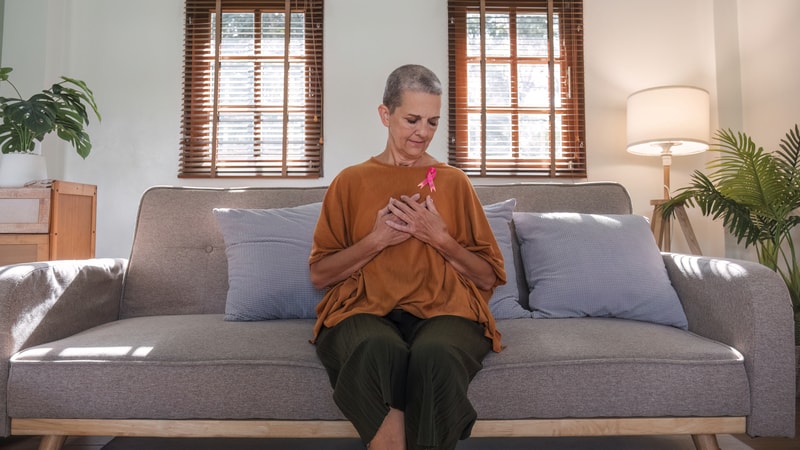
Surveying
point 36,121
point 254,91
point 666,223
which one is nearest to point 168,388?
point 36,121

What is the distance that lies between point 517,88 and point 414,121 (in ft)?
7.71

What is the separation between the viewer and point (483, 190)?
7.04 ft

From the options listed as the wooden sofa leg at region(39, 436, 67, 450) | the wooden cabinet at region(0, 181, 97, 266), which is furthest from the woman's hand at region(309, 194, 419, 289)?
the wooden cabinet at region(0, 181, 97, 266)

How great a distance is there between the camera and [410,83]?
1.52 m

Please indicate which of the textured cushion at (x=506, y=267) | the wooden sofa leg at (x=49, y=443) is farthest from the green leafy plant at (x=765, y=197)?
the wooden sofa leg at (x=49, y=443)

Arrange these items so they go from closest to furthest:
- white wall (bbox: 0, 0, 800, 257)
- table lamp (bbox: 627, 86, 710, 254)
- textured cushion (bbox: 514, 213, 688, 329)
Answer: textured cushion (bbox: 514, 213, 688, 329) → table lamp (bbox: 627, 86, 710, 254) → white wall (bbox: 0, 0, 800, 257)

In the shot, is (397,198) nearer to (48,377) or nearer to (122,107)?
(48,377)

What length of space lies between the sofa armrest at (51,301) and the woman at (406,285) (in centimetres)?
79

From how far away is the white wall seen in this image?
3.60m

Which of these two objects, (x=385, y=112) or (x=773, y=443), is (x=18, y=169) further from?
(x=773, y=443)

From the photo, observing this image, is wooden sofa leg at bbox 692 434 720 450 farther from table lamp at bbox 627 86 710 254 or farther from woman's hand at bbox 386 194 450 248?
table lamp at bbox 627 86 710 254

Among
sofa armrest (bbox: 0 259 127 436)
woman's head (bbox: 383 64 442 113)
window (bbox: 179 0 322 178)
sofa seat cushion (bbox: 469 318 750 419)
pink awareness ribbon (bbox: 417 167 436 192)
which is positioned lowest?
sofa seat cushion (bbox: 469 318 750 419)

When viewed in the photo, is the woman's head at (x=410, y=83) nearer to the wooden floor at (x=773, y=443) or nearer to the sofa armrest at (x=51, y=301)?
the sofa armrest at (x=51, y=301)

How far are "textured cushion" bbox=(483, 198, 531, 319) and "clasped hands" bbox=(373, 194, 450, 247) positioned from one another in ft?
1.56
